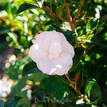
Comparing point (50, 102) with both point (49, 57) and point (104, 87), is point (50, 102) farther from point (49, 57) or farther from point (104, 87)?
point (49, 57)

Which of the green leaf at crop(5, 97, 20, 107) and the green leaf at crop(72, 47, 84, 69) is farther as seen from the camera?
the green leaf at crop(5, 97, 20, 107)

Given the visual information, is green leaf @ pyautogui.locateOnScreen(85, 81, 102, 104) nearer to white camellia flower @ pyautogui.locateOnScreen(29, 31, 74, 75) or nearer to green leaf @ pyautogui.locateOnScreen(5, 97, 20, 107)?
white camellia flower @ pyautogui.locateOnScreen(29, 31, 74, 75)

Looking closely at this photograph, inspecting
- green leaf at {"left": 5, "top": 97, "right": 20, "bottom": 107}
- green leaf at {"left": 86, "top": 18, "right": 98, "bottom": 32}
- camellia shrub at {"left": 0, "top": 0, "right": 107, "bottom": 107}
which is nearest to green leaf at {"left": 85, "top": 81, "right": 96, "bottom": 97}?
camellia shrub at {"left": 0, "top": 0, "right": 107, "bottom": 107}

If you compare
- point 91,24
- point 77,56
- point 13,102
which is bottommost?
point 13,102

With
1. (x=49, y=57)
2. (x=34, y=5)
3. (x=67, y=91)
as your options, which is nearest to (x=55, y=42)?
(x=49, y=57)

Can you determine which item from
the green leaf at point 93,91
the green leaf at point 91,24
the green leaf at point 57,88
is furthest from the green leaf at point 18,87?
the green leaf at point 91,24

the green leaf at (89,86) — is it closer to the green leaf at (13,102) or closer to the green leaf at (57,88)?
the green leaf at (57,88)

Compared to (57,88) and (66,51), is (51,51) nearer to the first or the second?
(66,51)

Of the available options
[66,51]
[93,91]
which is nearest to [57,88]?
[93,91]
